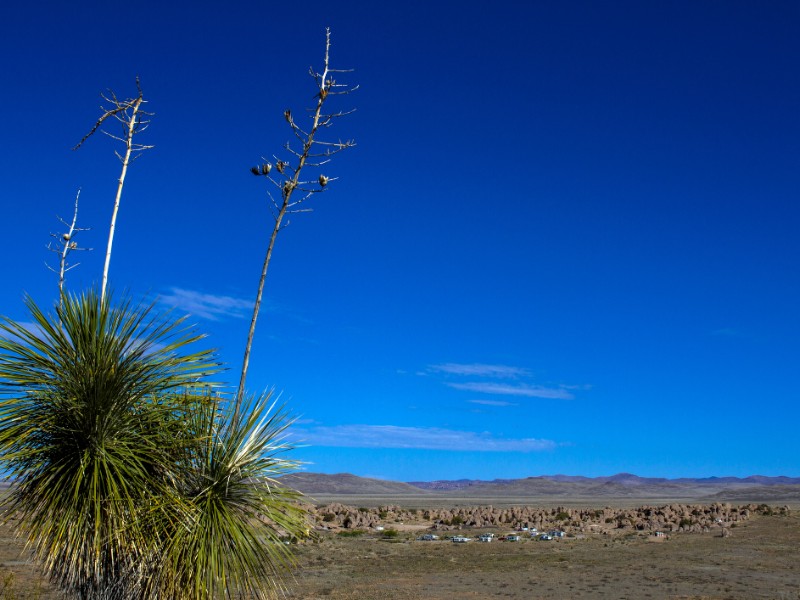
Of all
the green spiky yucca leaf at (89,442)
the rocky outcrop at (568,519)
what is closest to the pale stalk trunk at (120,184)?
the green spiky yucca leaf at (89,442)

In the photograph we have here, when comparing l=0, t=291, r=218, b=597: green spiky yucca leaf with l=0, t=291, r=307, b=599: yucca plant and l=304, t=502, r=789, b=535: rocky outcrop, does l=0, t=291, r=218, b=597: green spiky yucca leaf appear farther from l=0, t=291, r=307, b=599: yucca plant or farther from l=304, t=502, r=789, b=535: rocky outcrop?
l=304, t=502, r=789, b=535: rocky outcrop

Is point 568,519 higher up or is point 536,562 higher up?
point 568,519

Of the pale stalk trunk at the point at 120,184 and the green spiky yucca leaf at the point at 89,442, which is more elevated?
the pale stalk trunk at the point at 120,184

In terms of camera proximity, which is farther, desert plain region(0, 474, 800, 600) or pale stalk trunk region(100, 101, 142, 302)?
desert plain region(0, 474, 800, 600)

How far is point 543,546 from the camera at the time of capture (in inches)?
1230

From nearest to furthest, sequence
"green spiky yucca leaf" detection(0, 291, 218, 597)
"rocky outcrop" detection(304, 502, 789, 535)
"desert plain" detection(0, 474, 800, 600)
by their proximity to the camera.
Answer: "green spiky yucca leaf" detection(0, 291, 218, 597), "desert plain" detection(0, 474, 800, 600), "rocky outcrop" detection(304, 502, 789, 535)

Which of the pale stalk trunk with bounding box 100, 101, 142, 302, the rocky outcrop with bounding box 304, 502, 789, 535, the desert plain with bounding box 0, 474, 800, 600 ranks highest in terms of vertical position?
the pale stalk trunk with bounding box 100, 101, 142, 302

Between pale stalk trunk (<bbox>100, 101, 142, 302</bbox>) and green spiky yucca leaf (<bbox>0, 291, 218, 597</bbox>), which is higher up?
pale stalk trunk (<bbox>100, 101, 142, 302</bbox>)

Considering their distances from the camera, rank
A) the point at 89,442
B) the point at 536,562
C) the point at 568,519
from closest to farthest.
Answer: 1. the point at 89,442
2. the point at 536,562
3. the point at 568,519

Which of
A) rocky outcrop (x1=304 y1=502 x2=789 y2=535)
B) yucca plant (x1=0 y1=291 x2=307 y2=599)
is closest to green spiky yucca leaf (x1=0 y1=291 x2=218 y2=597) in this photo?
yucca plant (x1=0 y1=291 x2=307 y2=599)

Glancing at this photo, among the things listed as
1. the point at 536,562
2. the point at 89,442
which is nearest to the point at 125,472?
the point at 89,442

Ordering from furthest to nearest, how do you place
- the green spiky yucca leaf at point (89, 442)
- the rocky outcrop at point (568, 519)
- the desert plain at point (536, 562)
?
the rocky outcrop at point (568, 519)
the desert plain at point (536, 562)
the green spiky yucca leaf at point (89, 442)

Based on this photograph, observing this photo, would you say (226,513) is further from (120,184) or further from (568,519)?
(568,519)

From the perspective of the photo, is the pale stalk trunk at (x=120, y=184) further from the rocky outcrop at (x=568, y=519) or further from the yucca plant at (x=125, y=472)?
the rocky outcrop at (x=568, y=519)
